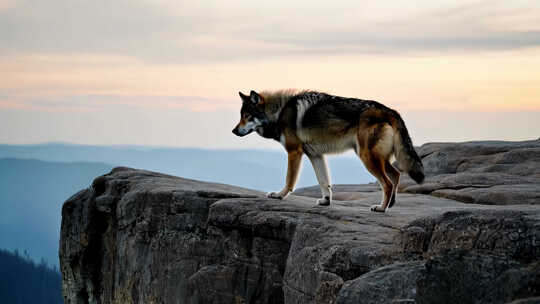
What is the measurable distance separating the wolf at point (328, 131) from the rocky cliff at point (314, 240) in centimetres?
68

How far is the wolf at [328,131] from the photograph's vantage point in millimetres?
12391

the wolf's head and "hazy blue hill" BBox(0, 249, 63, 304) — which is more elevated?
the wolf's head

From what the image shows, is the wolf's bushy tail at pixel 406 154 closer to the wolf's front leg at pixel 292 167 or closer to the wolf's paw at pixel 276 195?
the wolf's front leg at pixel 292 167

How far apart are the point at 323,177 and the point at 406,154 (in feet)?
5.95

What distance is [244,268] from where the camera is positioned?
44.5 ft

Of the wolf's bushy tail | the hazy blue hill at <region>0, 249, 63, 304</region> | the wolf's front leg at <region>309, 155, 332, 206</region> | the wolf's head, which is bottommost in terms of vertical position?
the hazy blue hill at <region>0, 249, 63, 304</region>

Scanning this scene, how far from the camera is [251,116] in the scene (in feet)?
46.5

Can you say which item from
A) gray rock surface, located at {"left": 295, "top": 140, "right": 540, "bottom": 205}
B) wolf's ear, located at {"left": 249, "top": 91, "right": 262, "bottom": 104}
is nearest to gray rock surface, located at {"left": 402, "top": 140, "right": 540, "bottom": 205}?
gray rock surface, located at {"left": 295, "top": 140, "right": 540, "bottom": 205}

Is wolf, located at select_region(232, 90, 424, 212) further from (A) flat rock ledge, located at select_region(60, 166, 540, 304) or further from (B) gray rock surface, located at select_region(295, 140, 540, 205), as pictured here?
(B) gray rock surface, located at select_region(295, 140, 540, 205)

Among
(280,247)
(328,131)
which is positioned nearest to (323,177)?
(328,131)

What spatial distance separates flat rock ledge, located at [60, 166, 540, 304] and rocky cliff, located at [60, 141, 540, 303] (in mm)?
20

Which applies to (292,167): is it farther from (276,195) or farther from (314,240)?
(314,240)

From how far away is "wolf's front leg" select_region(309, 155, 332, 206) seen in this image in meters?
13.3

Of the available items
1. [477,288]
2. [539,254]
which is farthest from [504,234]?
[477,288]
